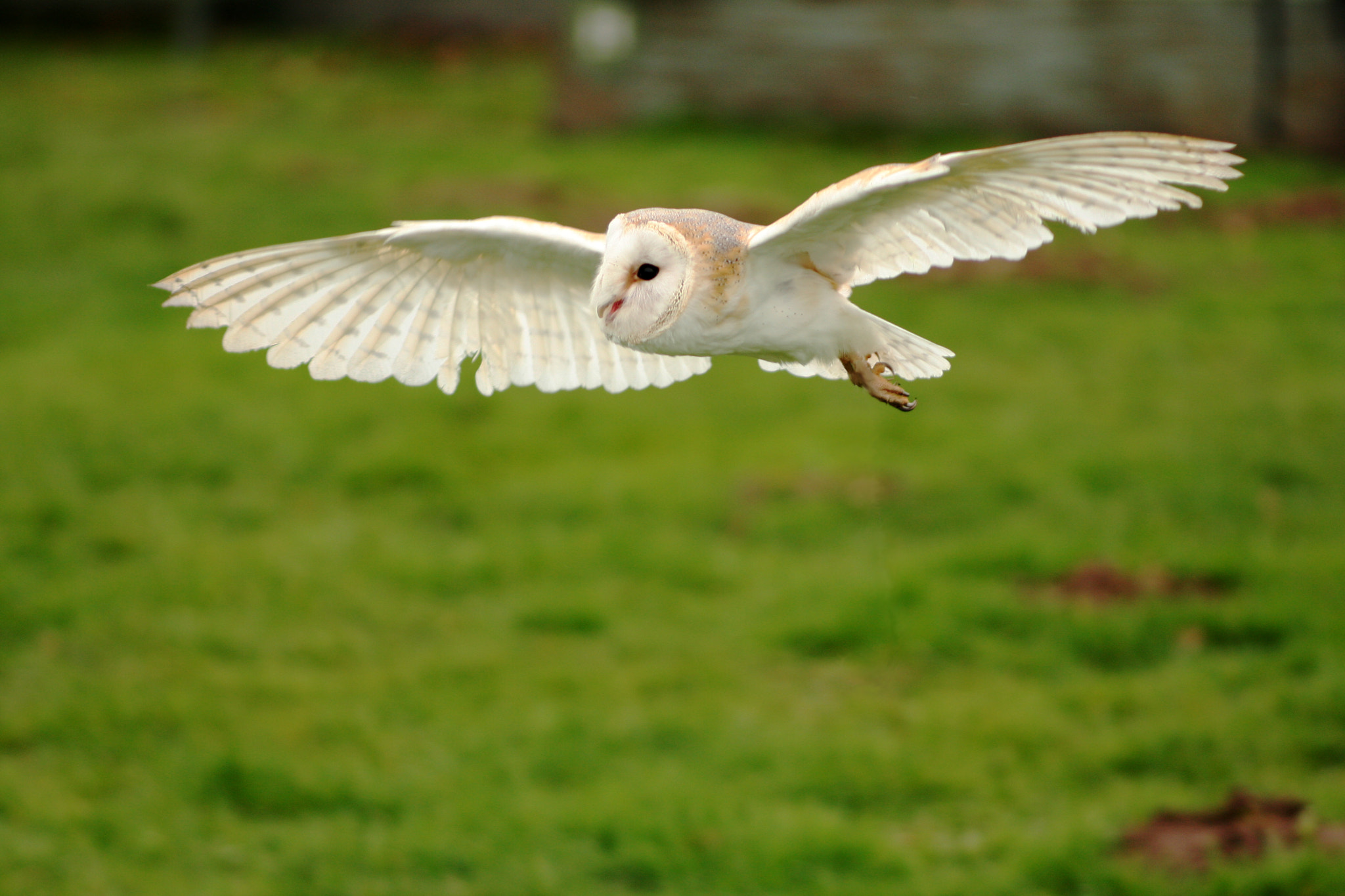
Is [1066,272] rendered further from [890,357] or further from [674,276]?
[674,276]

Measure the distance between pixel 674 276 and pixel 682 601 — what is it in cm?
417

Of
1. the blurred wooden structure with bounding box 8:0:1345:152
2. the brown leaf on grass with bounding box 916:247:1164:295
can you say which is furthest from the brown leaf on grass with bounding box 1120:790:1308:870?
the blurred wooden structure with bounding box 8:0:1345:152

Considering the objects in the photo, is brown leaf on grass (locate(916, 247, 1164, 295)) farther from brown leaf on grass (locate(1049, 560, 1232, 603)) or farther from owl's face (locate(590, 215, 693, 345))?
owl's face (locate(590, 215, 693, 345))

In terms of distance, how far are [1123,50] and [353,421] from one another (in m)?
9.80

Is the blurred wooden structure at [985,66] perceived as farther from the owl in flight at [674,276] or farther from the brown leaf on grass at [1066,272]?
the owl in flight at [674,276]

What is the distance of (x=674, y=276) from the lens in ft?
8.06

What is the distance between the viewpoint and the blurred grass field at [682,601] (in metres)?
4.82

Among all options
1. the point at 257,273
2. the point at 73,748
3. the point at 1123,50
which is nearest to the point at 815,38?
the point at 1123,50

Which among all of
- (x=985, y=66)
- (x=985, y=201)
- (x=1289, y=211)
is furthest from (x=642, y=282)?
(x=985, y=66)

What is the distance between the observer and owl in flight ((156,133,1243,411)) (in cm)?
236

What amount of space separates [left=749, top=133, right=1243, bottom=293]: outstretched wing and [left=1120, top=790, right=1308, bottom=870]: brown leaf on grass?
2829mm

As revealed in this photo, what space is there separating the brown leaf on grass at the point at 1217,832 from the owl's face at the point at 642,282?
315 cm

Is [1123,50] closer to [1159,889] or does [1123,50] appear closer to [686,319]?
[1159,889]

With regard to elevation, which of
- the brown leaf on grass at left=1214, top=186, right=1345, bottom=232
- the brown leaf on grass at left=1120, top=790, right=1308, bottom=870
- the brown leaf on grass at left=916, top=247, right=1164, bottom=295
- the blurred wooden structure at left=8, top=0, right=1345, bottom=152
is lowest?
the brown leaf on grass at left=1120, top=790, right=1308, bottom=870
